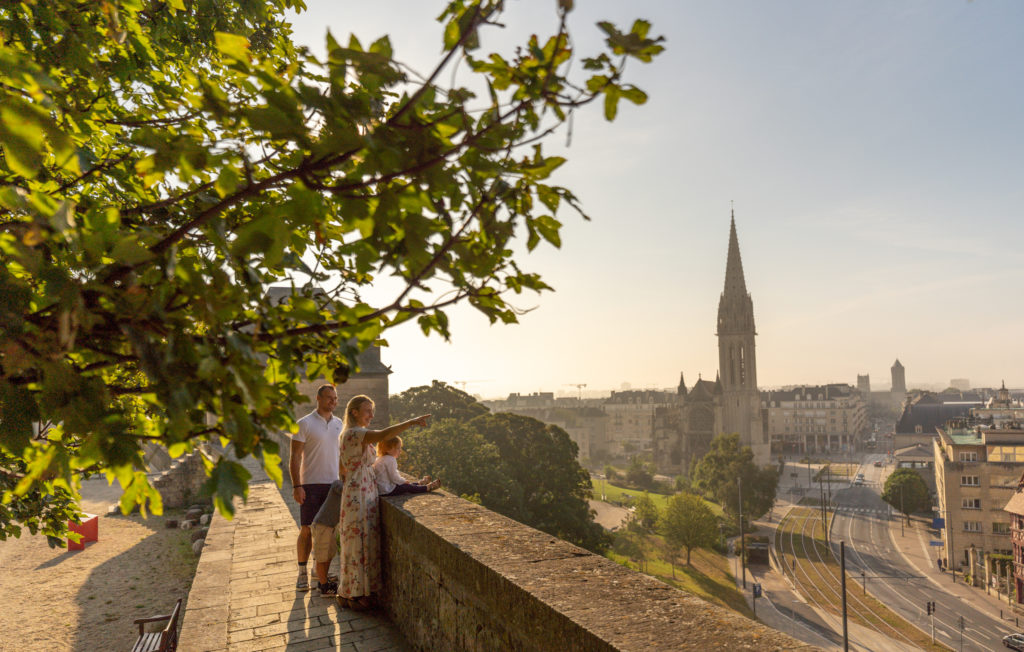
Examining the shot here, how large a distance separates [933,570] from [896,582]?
747cm

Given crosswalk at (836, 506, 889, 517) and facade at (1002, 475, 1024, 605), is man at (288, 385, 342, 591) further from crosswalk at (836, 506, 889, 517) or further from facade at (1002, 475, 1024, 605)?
crosswalk at (836, 506, 889, 517)

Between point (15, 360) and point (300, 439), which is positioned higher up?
point (15, 360)

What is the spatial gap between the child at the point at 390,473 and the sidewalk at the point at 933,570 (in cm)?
6137

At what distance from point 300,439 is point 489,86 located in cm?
499

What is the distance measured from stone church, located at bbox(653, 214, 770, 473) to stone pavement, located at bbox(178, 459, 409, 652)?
107282mm

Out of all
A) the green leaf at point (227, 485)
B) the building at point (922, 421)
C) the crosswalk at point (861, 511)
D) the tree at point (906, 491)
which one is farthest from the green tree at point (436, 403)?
the building at point (922, 421)

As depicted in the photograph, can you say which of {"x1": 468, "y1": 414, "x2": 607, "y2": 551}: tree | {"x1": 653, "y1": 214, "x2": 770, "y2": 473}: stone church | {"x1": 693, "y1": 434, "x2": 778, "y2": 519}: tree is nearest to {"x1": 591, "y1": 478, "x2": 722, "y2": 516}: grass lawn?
{"x1": 693, "y1": 434, "x2": 778, "y2": 519}: tree

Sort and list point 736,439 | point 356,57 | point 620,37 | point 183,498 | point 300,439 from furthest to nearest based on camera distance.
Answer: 1. point 736,439
2. point 183,498
3. point 300,439
4. point 620,37
5. point 356,57

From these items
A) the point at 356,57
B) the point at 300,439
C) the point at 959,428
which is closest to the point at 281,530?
the point at 300,439

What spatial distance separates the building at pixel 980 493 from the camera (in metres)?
60.6

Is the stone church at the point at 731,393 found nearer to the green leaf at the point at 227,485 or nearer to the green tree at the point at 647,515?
the green tree at the point at 647,515

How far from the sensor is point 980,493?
2463 inches

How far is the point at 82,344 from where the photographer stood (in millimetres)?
1666

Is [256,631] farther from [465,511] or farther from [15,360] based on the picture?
[15,360]
